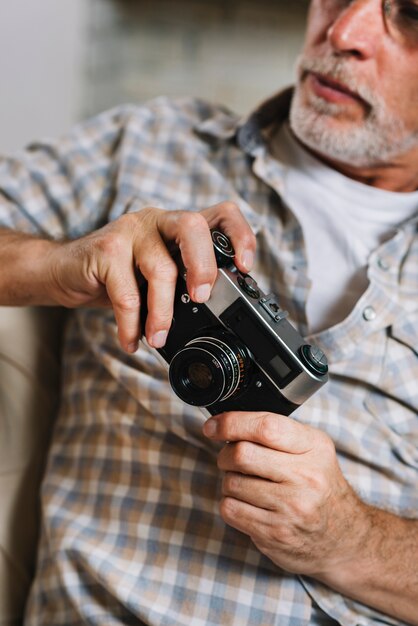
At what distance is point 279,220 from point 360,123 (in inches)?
7.2

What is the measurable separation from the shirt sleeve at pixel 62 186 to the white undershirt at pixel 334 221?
25 cm

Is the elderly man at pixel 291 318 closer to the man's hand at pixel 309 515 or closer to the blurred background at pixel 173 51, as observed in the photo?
the man's hand at pixel 309 515

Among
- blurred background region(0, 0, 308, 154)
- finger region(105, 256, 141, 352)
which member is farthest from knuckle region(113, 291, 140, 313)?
blurred background region(0, 0, 308, 154)

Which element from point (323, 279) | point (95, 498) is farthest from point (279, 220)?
point (95, 498)

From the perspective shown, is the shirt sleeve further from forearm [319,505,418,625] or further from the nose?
forearm [319,505,418,625]

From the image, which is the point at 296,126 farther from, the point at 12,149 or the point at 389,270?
the point at 12,149

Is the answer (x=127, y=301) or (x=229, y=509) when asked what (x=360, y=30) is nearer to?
(x=127, y=301)

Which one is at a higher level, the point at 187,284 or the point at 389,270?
the point at 187,284

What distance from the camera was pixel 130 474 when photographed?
1.02 meters

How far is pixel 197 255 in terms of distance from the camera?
80cm

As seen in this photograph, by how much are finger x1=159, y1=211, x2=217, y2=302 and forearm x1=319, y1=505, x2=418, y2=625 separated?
1.12ft

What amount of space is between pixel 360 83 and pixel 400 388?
43cm

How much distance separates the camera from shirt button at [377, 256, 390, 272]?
1.09m

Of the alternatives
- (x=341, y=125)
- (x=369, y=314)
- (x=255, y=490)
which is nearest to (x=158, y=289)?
(x=255, y=490)
